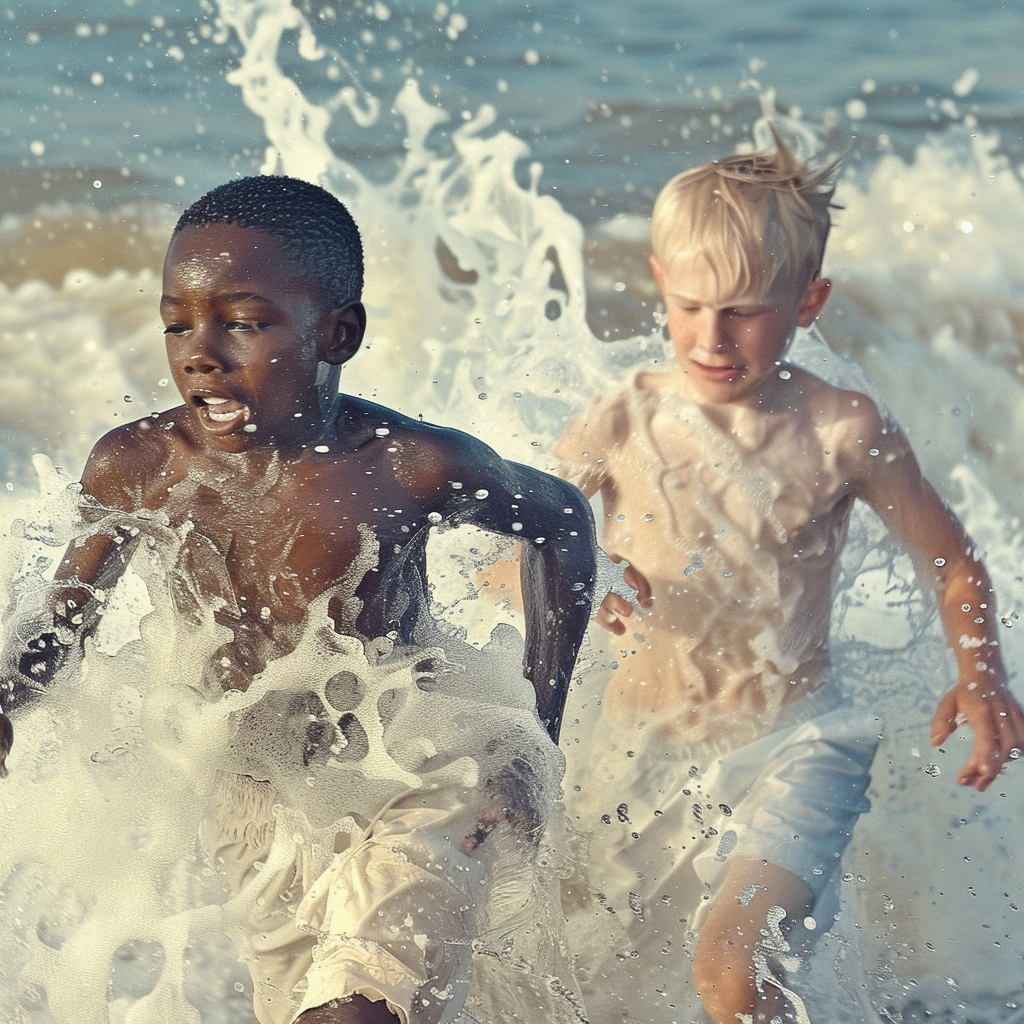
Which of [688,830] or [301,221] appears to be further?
[688,830]

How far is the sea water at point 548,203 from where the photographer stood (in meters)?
2.71

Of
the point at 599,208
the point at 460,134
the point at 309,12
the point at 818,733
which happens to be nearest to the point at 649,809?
the point at 818,733

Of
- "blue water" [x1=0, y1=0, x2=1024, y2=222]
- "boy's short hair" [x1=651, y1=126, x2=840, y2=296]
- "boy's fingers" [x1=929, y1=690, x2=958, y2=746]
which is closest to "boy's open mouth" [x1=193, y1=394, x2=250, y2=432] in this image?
"boy's short hair" [x1=651, y1=126, x2=840, y2=296]

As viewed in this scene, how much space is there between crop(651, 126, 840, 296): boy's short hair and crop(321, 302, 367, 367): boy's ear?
2.22 feet

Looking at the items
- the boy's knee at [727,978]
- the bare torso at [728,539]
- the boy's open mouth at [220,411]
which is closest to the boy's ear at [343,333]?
the boy's open mouth at [220,411]

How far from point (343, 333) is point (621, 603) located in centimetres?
64

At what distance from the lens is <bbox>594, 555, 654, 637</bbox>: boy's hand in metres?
2.13

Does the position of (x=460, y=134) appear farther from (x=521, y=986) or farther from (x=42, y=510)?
(x=521, y=986)

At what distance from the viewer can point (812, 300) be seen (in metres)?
2.30

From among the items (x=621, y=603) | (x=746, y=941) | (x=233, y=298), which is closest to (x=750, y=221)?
(x=621, y=603)

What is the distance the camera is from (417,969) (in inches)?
58.7

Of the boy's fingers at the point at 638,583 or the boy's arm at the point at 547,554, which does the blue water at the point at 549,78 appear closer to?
the boy's fingers at the point at 638,583

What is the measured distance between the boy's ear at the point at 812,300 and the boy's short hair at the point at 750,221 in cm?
2

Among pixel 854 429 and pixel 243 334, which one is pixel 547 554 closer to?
pixel 243 334
